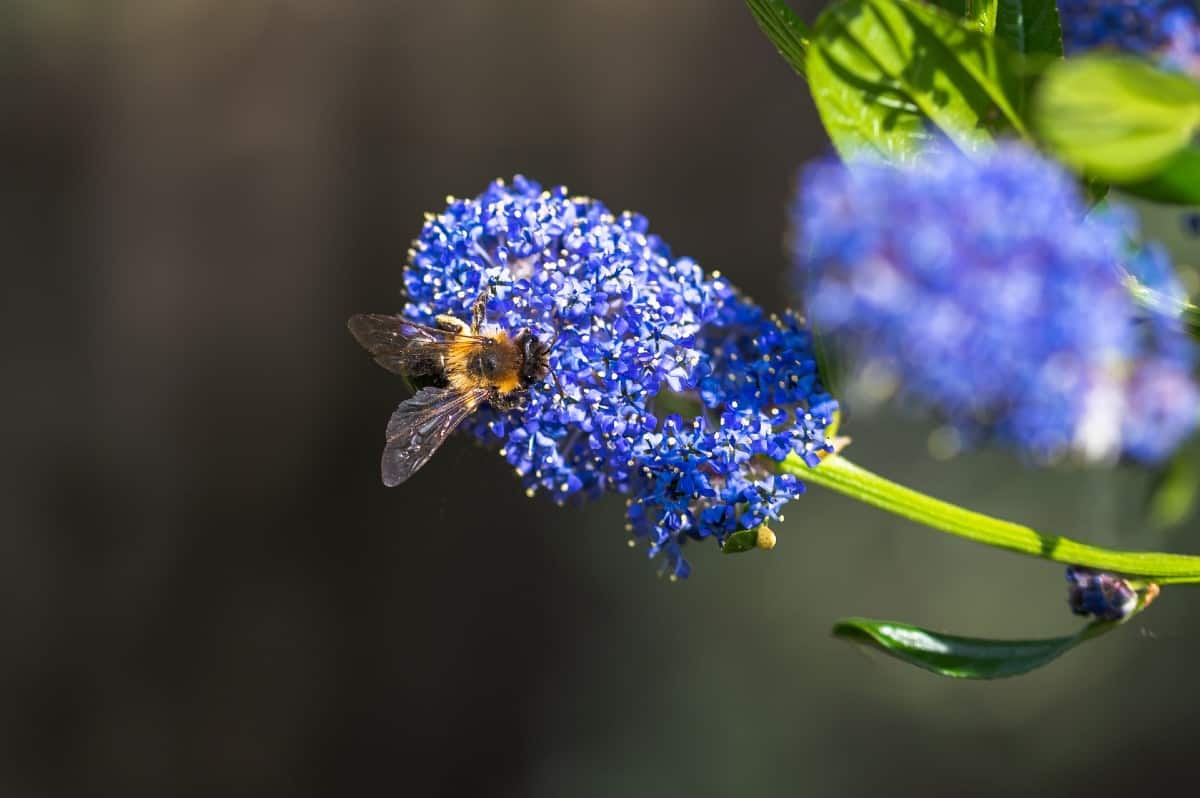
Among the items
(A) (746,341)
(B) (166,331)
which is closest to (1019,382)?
(A) (746,341)

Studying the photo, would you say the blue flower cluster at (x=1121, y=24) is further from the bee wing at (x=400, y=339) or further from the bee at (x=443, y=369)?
the bee wing at (x=400, y=339)

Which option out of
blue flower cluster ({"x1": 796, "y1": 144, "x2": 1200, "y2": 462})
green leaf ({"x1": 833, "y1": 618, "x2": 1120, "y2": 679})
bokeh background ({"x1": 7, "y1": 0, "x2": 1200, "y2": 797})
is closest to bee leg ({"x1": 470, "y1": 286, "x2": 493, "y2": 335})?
green leaf ({"x1": 833, "y1": 618, "x2": 1120, "y2": 679})

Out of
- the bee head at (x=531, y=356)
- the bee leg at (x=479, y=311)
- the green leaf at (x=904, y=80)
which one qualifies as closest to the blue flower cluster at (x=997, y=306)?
the green leaf at (x=904, y=80)

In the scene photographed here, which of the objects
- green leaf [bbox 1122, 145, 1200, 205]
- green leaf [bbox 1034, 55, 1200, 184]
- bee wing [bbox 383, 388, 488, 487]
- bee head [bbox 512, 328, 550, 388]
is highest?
green leaf [bbox 1122, 145, 1200, 205]

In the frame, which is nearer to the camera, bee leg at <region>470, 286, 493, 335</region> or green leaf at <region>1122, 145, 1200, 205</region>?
green leaf at <region>1122, 145, 1200, 205</region>

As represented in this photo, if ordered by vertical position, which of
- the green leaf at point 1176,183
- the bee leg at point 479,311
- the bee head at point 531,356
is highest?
the green leaf at point 1176,183

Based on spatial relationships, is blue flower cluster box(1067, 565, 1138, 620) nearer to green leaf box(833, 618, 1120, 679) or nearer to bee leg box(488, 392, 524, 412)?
green leaf box(833, 618, 1120, 679)

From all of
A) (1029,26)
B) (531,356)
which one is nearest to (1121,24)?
(1029,26)
